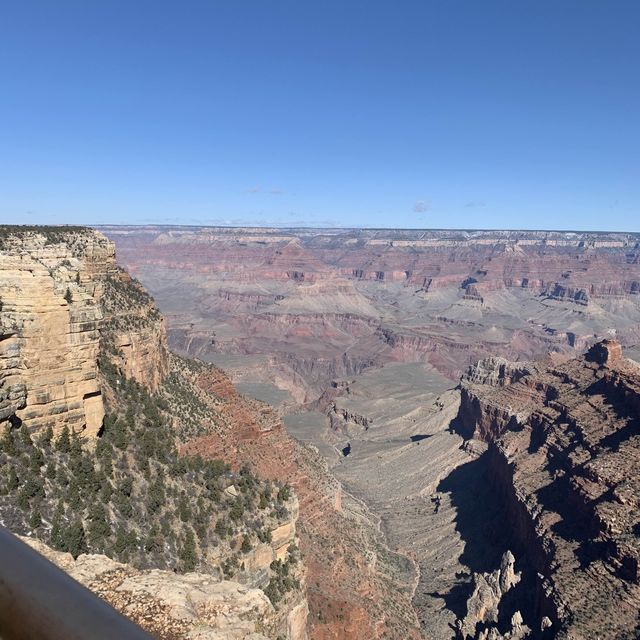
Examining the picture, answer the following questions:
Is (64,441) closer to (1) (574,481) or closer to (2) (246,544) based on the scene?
(2) (246,544)

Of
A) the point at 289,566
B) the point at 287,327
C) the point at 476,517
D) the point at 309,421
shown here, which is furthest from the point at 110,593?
the point at 287,327

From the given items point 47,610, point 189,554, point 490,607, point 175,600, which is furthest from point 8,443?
point 490,607

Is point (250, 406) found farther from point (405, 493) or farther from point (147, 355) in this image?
point (405, 493)

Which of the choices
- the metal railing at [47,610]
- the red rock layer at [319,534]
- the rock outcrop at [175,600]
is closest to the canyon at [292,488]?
the rock outcrop at [175,600]

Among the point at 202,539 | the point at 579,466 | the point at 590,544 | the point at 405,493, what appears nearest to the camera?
the point at 202,539

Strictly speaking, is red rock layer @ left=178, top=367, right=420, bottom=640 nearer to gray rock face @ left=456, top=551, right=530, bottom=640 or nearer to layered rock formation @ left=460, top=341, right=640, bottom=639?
gray rock face @ left=456, top=551, right=530, bottom=640

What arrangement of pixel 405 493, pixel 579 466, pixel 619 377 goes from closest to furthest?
pixel 579 466 < pixel 619 377 < pixel 405 493

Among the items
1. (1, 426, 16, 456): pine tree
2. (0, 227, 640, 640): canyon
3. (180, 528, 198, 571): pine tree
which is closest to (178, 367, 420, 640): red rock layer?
(0, 227, 640, 640): canyon
